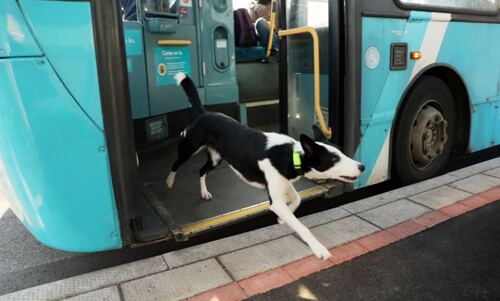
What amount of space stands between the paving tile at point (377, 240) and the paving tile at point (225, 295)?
1057 mm

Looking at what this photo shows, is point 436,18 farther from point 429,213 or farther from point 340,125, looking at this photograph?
point 429,213

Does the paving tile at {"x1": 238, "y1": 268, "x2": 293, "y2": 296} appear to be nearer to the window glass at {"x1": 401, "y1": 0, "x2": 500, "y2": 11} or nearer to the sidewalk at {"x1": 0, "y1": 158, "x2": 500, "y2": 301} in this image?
the sidewalk at {"x1": 0, "y1": 158, "x2": 500, "y2": 301}

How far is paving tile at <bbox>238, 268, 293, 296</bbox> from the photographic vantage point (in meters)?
2.39

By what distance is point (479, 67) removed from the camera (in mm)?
4109

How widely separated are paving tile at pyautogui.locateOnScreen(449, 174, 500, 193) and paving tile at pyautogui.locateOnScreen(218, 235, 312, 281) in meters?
2.03

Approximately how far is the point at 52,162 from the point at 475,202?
3.48m

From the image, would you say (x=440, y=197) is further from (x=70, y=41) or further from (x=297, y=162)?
(x=70, y=41)

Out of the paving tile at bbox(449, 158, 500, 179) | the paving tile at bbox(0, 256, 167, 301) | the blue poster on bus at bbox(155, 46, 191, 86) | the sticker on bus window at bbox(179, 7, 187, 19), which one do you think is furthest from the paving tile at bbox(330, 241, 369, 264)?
the sticker on bus window at bbox(179, 7, 187, 19)

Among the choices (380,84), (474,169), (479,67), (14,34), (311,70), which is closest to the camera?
(14,34)

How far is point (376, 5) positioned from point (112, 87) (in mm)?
2252

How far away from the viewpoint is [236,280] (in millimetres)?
2477

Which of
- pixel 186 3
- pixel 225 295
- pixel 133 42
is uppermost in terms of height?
pixel 186 3

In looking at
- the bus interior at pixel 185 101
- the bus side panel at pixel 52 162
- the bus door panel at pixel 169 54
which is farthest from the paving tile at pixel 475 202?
the bus door panel at pixel 169 54

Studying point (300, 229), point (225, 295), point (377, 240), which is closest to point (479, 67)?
point (377, 240)
